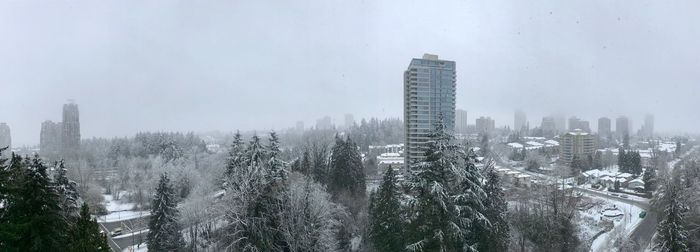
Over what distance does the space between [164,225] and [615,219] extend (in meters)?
36.1

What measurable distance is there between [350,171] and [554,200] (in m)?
14.7

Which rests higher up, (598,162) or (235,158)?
(235,158)

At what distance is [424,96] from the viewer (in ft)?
149

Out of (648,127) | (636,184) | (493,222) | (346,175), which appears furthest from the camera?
(648,127)

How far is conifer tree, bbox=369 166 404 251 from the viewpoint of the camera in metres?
18.7

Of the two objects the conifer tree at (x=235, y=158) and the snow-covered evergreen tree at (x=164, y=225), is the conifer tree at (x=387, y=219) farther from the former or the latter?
the snow-covered evergreen tree at (x=164, y=225)

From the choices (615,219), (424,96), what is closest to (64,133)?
(424,96)

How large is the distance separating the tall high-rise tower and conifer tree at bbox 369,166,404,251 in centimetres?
2292

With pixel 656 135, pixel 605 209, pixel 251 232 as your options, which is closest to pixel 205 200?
pixel 251 232

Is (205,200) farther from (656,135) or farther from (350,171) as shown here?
(656,135)

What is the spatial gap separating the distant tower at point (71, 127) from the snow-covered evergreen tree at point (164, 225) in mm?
68407

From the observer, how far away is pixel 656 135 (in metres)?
136

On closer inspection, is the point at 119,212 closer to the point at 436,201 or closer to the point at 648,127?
the point at 436,201

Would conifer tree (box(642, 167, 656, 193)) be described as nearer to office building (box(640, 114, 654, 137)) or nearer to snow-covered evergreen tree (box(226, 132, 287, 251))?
snow-covered evergreen tree (box(226, 132, 287, 251))
